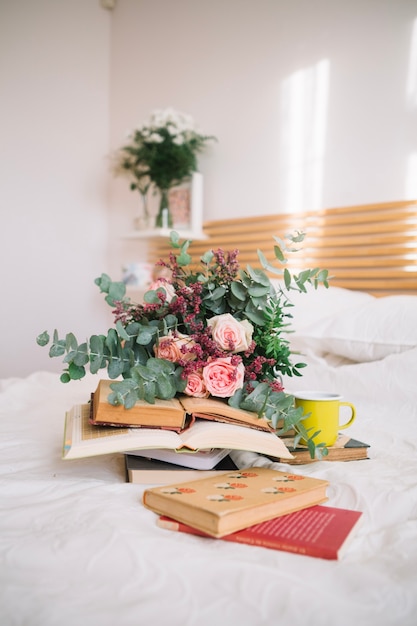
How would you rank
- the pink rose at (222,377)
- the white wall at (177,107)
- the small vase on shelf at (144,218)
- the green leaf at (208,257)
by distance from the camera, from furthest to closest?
→ the small vase on shelf at (144,218)
the white wall at (177,107)
the green leaf at (208,257)
the pink rose at (222,377)

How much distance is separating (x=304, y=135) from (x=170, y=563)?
87.3 inches

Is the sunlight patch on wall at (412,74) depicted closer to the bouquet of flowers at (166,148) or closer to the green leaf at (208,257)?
the bouquet of flowers at (166,148)

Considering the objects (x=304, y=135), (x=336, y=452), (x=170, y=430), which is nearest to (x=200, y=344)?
(x=170, y=430)

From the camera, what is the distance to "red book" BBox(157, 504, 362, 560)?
1.99 ft

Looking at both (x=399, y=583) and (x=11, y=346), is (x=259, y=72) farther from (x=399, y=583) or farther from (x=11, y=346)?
(x=399, y=583)

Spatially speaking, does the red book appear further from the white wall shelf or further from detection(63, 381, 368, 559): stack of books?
the white wall shelf

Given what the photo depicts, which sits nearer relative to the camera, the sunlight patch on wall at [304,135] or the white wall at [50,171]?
the sunlight patch on wall at [304,135]

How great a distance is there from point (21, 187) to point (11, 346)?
0.93m

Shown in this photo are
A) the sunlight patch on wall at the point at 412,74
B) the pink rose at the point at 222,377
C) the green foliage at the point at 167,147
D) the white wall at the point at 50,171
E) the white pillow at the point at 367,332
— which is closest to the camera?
the pink rose at the point at 222,377

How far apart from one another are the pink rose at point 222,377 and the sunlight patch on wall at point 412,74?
1.65 m

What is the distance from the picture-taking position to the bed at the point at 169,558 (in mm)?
508

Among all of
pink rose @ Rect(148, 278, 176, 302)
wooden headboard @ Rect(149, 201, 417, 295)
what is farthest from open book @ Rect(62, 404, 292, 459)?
wooden headboard @ Rect(149, 201, 417, 295)

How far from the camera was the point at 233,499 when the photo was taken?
2.23 feet

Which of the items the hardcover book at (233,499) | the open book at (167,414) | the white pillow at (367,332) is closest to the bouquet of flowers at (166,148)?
the white pillow at (367,332)
